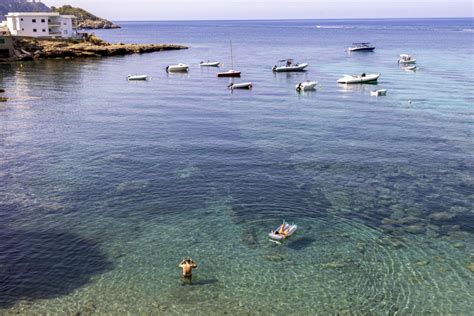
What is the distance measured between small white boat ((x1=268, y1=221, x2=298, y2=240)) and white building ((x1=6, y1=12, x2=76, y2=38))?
148357 millimetres

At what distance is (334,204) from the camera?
37.3 metres

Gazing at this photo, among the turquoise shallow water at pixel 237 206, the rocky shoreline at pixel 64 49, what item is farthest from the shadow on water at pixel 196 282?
the rocky shoreline at pixel 64 49

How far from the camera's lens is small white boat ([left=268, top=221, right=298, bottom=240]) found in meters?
31.4

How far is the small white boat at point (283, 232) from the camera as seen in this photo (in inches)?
1235

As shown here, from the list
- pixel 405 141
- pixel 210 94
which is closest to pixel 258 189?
pixel 405 141

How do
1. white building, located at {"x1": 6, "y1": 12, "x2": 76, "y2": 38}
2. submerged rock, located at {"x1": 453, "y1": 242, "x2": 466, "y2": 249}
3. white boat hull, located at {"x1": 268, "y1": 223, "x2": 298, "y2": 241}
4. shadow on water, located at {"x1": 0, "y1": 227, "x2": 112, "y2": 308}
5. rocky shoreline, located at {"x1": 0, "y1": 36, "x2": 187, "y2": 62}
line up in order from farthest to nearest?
white building, located at {"x1": 6, "y1": 12, "x2": 76, "y2": 38} < rocky shoreline, located at {"x1": 0, "y1": 36, "x2": 187, "y2": 62} < white boat hull, located at {"x1": 268, "y1": 223, "x2": 298, "y2": 241} < submerged rock, located at {"x1": 453, "y1": 242, "x2": 466, "y2": 249} < shadow on water, located at {"x1": 0, "y1": 227, "x2": 112, "y2": 308}

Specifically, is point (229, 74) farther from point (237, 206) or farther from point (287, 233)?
point (287, 233)

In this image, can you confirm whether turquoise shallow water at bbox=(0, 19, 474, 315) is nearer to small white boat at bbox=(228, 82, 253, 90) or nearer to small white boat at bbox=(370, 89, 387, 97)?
small white boat at bbox=(370, 89, 387, 97)

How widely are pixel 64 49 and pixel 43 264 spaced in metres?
130

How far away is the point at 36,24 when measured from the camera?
152875mm

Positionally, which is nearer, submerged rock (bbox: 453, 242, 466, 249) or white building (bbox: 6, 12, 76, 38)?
submerged rock (bbox: 453, 242, 466, 249)

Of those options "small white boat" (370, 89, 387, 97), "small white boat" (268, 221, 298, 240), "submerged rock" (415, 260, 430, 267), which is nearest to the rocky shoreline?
"small white boat" (370, 89, 387, 97)

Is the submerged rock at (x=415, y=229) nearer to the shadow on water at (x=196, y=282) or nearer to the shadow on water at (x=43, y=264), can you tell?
the shadow on water at (x=196, y=282)

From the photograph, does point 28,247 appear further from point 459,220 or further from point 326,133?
point 326,133
